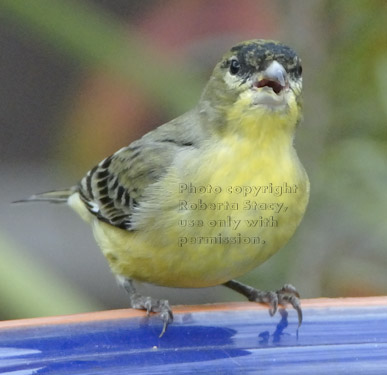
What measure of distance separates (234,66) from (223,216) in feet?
1.37

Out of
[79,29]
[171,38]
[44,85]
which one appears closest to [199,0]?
[171,38]

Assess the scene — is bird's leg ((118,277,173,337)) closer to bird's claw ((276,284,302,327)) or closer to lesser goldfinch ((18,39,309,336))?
lesser goldfinch ((18,39,309,336))

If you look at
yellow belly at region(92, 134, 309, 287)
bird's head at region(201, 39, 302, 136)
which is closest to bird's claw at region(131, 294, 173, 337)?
yellow belly at region(92, 134, 309, 287)

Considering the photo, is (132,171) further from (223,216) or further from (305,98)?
(305,98)

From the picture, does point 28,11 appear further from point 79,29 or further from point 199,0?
point 199,0

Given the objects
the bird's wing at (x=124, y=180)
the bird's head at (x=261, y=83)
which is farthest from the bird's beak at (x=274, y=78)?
the bird's wing at (x=124, y=180)

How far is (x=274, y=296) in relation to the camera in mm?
2703

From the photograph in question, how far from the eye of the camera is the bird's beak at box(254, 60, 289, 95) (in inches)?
103

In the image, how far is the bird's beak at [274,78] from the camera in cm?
261

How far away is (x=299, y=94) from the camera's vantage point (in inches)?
109

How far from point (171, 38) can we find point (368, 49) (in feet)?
3.01

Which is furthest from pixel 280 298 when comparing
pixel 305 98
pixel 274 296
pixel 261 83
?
pixel 305 98

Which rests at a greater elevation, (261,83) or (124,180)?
(261,83)

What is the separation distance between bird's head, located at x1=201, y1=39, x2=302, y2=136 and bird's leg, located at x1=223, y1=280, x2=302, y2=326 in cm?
45
